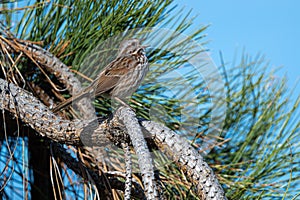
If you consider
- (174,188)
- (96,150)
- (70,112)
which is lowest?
(174,188)

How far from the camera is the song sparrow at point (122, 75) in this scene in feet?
3.99

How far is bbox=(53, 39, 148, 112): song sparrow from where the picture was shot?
3.99 feet

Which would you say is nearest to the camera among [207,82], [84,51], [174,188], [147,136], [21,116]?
[147,136]

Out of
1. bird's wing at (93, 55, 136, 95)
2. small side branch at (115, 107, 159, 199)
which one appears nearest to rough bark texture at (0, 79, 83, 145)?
small side branch at (115, 107, 159, 199)

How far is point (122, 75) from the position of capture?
1259 mm

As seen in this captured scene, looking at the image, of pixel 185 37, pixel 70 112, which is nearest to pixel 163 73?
pixel 185 37

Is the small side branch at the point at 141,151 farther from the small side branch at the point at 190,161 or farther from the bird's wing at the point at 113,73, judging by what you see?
the bird's wing at the point at 113,73

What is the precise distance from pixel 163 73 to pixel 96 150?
29 cm

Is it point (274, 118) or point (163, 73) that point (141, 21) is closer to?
point (163, 73)

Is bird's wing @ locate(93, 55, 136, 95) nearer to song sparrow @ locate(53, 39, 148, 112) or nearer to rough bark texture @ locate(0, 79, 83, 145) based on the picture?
song sparrow @ locate(53, 39, 148, 112)

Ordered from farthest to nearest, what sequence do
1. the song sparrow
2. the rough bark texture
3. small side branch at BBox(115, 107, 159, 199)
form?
the song sparrow, the rough bark texture, small side branch at BBox(115, 107, 159, 199)

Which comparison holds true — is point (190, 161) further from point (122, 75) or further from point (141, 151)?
point (122, 75)

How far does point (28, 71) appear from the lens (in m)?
1.30

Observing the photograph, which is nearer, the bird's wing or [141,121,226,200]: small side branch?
[141,121,226,200]: small side branch
